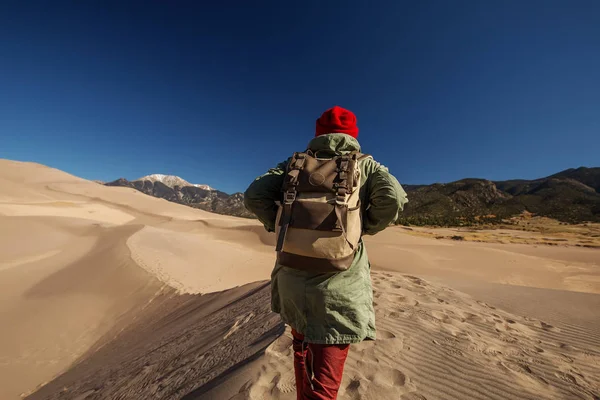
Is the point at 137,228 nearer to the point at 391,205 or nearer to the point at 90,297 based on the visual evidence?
the point at 90,297

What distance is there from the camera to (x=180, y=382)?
10.6 ft

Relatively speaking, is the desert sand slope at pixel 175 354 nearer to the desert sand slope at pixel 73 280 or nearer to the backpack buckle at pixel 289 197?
the desert sand slope at pixel 73 280

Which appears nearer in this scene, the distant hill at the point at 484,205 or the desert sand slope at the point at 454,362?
the desert sand slope at the point at 454,362

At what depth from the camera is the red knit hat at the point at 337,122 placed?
1.86 metres

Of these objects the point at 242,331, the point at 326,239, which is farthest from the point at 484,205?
the point at 326,239

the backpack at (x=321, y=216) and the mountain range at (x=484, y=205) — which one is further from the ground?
the mountain range at (x=484, y=205)

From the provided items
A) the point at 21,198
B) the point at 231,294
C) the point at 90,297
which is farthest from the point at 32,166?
the point at 231,294

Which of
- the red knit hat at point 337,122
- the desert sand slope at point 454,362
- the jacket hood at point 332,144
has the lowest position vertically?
the desert sand slope at point 454,362

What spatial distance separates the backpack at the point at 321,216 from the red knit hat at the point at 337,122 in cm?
34

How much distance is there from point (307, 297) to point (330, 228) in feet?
1.58

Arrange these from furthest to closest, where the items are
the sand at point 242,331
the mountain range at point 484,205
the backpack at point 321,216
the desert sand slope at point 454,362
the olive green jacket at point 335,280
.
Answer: the mountain range at point 484,205 < the sand at point 242,331 < the desert sand slope at point 454,362 < the olive green jacket at point 335,280 < the backpack at point 321,216

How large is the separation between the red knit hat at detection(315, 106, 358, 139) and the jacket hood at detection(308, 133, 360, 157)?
9cm

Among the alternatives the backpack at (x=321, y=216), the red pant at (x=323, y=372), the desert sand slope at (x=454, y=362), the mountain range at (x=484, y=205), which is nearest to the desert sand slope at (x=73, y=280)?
the desert sand slope at (x=454, y=362)

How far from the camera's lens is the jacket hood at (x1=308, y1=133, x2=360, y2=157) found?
1.76 metres
